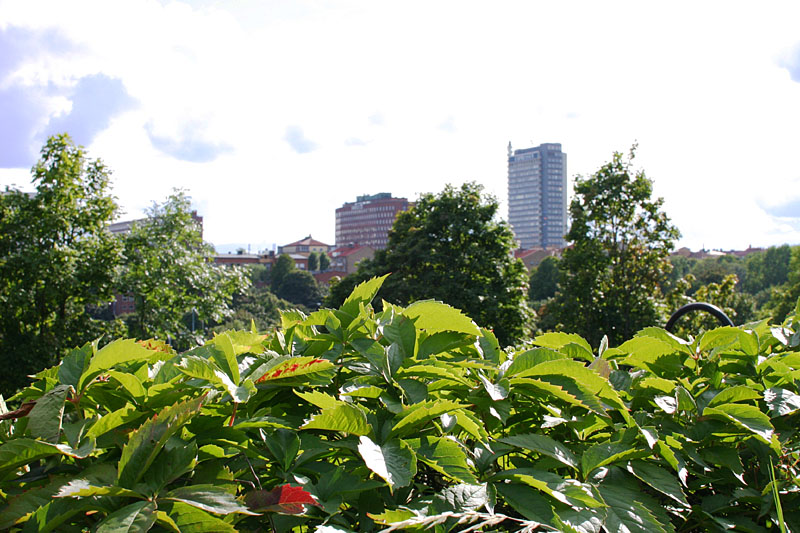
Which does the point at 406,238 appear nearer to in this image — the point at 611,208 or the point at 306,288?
the point at 611,208

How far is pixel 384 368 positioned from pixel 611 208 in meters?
14.6

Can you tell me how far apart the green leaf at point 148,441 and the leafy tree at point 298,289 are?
65.9 metres

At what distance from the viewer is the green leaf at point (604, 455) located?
85 centimetres

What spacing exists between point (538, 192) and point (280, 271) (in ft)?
285

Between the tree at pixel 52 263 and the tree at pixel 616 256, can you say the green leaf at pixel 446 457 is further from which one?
the tree at pixel 616 256

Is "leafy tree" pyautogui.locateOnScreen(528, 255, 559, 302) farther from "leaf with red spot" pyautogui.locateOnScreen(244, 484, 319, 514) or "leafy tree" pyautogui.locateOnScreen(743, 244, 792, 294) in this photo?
"leaf with red spot" pyautogui.locateOnScreen(244, 484, 319, 514)

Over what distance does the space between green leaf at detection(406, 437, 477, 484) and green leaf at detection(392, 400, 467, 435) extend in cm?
3

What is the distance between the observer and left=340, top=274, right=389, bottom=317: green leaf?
109cm

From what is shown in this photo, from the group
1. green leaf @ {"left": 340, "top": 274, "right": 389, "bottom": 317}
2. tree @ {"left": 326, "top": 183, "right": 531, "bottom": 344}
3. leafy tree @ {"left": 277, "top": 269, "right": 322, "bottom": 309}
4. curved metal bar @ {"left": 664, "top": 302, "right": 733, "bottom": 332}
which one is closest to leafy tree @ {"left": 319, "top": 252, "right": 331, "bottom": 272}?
leafy tree @ {"left": 277, "top": 269, "right": 322, "bottom": 309}

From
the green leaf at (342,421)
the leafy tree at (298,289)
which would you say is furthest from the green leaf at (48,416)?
the leafy tree at (298,289)

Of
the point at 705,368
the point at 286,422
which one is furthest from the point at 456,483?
the point at 705,368

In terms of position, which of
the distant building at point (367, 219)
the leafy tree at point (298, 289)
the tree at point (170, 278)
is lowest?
the leafy tree at point (298, 289)

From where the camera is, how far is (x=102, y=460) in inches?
31.5

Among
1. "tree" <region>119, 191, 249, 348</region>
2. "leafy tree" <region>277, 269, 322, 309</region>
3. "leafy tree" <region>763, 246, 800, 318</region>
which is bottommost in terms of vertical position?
"leafy tree" <region>277, 269, 322, 309</region>
